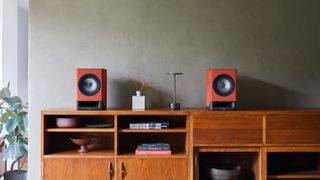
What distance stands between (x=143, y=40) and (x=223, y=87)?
776 millimetres

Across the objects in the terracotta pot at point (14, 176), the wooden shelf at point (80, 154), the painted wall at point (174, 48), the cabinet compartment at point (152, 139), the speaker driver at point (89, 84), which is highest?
the painted wall at point (174, 48)

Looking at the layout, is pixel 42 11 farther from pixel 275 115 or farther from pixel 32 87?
pixel 275 115

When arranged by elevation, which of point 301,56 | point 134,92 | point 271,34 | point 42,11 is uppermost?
point 42,11

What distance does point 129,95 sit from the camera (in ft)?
8.64

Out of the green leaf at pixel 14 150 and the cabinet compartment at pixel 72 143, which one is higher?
the cabinet compartment at pixel 72 143

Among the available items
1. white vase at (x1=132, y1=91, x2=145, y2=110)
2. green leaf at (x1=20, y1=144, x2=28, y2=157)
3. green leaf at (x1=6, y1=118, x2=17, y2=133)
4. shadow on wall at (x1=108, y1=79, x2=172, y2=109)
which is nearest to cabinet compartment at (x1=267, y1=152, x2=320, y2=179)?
shadow on wall at (x1=108, y1=79, x2=172, y2=109)

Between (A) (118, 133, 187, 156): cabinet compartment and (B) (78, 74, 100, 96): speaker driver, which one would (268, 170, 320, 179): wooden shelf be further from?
(B) (78, 74, 100, 96): speaker driver

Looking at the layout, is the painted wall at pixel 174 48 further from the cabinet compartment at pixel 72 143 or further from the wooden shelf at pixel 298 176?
the wooden shelf at pixel 298 176

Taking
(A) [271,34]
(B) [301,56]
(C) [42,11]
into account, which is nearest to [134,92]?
(C) [42,11]

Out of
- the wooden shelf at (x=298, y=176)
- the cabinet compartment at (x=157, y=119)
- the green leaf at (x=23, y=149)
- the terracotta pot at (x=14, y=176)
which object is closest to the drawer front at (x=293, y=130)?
the wooden shelf at (x=298, y=176)

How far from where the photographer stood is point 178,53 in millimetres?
2654

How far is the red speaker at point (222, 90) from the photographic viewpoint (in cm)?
233

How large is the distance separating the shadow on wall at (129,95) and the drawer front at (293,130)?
0.85 m

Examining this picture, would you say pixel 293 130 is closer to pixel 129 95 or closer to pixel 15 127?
pixel 129 95
